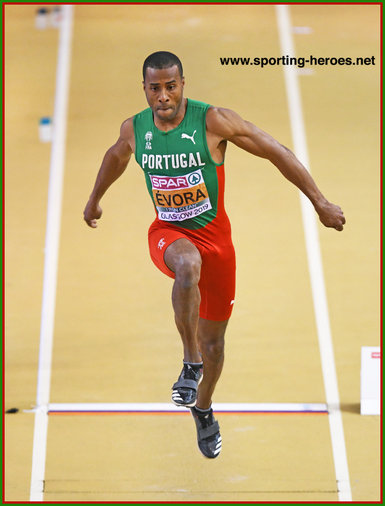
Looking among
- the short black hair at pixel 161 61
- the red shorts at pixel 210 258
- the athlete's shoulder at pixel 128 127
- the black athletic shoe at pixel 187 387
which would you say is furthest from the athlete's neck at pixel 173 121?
the black athletic shoe at pixel 187 387

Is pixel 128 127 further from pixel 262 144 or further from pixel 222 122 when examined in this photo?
pixel 262 144

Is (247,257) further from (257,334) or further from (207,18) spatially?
(207,18)

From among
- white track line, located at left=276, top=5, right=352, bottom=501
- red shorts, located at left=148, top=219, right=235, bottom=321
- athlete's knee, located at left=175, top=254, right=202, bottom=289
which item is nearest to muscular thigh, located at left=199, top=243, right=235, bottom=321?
red shorts, located at left=148, top=219, right=235, bottom=321

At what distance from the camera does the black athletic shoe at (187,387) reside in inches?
273

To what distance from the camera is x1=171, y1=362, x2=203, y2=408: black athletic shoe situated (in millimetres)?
6926

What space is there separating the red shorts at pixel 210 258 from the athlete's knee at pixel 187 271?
196 mm

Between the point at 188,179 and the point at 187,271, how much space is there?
2.33ft

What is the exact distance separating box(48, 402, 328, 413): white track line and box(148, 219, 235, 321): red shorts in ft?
9.62

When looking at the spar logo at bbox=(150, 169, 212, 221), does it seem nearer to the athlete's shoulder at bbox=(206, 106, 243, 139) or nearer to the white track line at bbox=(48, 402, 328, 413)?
the athlete's shoulder at bbox=(206, 106, 243, 139)

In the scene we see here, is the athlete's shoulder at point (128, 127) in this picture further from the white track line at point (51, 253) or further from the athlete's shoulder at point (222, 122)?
the white track line at point (51, 253)

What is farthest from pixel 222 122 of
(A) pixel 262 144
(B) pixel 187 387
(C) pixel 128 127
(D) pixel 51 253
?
(D) pixel 51 253

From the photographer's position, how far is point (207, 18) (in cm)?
1969

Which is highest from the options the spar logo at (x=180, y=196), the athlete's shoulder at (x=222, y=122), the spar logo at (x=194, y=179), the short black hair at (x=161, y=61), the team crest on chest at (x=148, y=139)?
the short black hair at (x=161, y=61)

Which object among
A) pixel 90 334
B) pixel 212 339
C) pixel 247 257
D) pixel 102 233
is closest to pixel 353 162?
pixel 247 257
